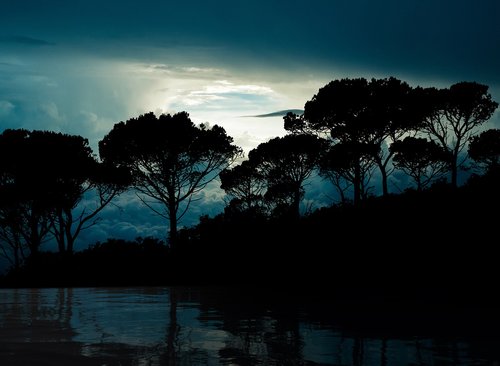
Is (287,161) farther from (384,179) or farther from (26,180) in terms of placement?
(26,180)

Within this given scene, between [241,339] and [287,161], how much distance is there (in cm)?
3721

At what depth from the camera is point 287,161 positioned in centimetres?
4284

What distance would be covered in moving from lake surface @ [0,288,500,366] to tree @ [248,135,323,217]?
33.0 meters

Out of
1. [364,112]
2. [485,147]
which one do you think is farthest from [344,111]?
[485,147]

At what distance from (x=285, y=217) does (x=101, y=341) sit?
20.1 meters

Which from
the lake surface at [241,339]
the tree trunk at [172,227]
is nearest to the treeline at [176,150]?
the tree trunk at [172,227]

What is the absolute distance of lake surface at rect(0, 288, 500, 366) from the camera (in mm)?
4602

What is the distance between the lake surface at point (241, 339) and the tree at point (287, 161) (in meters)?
33.0

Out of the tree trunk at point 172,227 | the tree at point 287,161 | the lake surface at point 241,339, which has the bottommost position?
the lake surface at point 241,339

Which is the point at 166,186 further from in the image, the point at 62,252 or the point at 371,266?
the point at 371,266

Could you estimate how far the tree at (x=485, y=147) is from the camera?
42500 mm

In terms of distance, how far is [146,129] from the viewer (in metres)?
34.7

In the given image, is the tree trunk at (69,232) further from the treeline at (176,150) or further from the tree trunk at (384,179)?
the tree trunk at (384,179)

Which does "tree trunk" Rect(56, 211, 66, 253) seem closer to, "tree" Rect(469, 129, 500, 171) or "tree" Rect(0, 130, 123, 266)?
"tree" Rect(0, 130, 123, 266)
